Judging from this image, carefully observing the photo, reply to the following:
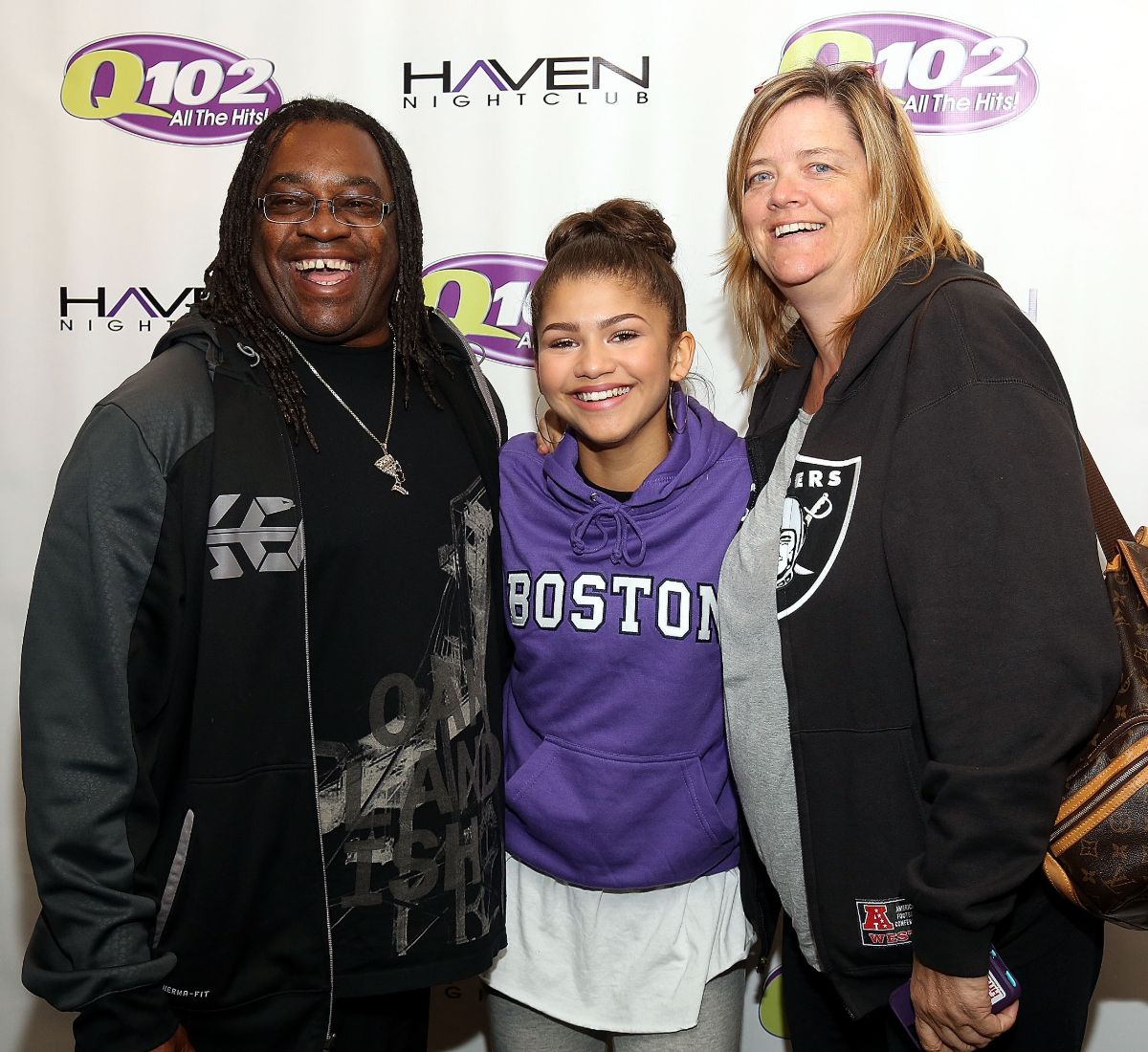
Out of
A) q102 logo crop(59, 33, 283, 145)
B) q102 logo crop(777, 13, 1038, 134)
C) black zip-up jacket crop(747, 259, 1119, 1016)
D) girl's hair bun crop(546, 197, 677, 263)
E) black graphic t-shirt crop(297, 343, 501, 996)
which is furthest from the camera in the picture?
q102 logo crop(59, 33, 283, 145)

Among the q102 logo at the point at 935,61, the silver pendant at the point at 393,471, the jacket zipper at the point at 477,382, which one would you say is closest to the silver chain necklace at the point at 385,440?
the silver pendant at the point at 393,471

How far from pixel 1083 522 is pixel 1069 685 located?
18 cm

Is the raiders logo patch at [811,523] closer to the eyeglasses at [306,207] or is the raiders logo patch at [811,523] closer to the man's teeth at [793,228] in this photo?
the man's teeth at [793,228]

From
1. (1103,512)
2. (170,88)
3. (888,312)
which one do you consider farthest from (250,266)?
(1103,512)

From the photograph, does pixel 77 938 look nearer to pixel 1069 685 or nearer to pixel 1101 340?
pixel 1069 685

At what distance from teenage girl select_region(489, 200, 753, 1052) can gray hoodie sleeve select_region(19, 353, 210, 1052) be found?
1.80 ft

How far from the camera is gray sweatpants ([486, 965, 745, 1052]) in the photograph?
1576 millimetres

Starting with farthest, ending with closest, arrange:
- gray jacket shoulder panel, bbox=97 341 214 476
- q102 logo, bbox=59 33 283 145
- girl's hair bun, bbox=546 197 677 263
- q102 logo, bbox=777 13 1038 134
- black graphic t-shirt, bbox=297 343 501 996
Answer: q102 logo, bbox=59 33 283 145
q102 logo, bbox=777 13 1038 134
girl's hair bun, bbox=546 197 677 263
black graphic t-shirt, bbox=297 343 501 996
gray jacket shoulder panel, bbox=97 341 214 476

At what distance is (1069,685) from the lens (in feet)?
3.83

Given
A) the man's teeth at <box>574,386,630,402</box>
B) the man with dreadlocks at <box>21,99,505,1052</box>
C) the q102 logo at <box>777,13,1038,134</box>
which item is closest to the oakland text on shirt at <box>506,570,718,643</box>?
the man with dreadlocks at <box>21,99,505,1052</box>

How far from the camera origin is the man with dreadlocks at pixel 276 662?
126 centimetres

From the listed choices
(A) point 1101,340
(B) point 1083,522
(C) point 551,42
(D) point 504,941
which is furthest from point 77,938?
(A) point 1101,340

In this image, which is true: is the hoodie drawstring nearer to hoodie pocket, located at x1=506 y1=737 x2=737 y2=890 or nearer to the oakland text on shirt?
the oakland text on shirt

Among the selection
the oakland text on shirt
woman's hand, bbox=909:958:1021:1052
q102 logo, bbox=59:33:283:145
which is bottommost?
woman's hand, bbox=909:958:1021:1052
